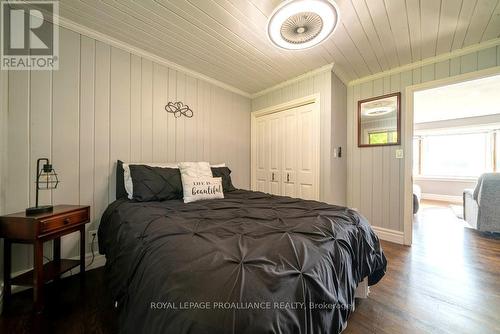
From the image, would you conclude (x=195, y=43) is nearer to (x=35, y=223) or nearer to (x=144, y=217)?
(x=144, y=217)

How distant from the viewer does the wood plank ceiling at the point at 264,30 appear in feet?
5.35

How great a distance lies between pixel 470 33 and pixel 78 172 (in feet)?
13.5

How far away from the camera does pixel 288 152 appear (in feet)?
10.1

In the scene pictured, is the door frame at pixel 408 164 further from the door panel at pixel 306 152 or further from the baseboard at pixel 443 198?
the baseboard at pixel 443 198

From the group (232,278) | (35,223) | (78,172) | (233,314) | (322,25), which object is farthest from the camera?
(78,172)

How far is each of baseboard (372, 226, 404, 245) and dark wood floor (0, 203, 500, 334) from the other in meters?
0.35

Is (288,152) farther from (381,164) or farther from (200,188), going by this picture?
(200,188)

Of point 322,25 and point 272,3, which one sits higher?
point 272,3

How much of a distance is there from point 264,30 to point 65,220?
7.82ft

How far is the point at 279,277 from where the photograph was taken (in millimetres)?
694

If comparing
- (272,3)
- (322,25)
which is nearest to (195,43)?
(272,3)

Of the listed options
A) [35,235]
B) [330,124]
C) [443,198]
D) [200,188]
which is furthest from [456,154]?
[35,235]

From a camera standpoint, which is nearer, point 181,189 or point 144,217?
point 144,217

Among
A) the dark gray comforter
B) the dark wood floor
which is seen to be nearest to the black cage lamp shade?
the dark wood floor
